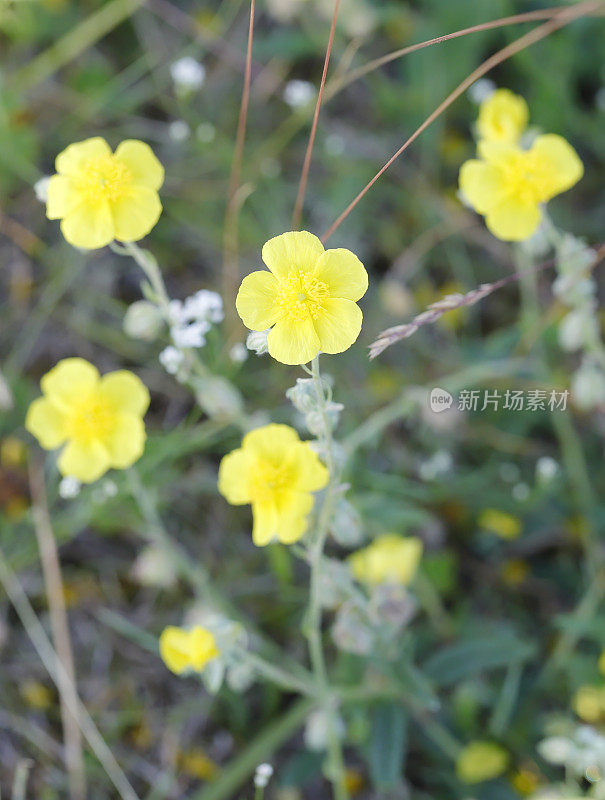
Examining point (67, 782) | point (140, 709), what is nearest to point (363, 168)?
point (140, 709)

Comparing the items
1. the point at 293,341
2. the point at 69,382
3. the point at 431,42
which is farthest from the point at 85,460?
the point at 431,42

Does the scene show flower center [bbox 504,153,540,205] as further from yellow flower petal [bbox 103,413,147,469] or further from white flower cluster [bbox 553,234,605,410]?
yellow flower petal [bbox 103,413,147,469]

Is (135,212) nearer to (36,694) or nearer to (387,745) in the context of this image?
(387,745)

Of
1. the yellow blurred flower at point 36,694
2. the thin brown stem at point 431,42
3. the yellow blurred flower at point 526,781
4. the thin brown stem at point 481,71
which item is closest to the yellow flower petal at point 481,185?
the thin brown stem at point 481,71

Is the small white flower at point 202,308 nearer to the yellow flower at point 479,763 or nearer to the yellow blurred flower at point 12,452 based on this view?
the yellow blurred flower at point 12,452

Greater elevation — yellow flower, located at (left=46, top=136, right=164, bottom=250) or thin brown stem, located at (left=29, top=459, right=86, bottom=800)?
yellow flower, located at (left=46, top=136, right=164, bottom=250)

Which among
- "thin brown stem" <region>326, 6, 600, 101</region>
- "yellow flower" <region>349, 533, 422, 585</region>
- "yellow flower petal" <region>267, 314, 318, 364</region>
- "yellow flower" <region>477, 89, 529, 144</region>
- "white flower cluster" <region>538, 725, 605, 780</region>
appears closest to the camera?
"yellow flower petal" <region>267, 314, 318, 364</region>

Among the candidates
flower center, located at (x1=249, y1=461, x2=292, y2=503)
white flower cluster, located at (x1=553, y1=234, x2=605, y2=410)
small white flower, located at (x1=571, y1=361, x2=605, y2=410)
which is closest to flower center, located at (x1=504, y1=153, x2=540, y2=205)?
white flower cluster, located at (x1=553, y1=234, x2=605, y2=410)

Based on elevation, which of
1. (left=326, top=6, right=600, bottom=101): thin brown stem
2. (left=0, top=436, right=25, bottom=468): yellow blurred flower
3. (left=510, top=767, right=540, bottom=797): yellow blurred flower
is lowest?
(left=510, top=767, right=540, bottom=797): yellow blurred flower
